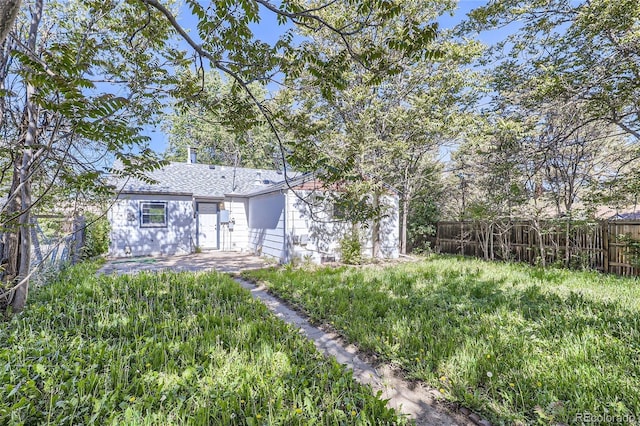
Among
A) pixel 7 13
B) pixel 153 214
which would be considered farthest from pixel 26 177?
pixel 153 214

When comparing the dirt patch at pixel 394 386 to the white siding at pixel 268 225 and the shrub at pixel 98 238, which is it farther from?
the shrub at pixel 98 238

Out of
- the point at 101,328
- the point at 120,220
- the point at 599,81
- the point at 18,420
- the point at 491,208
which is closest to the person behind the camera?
the point at 18,420

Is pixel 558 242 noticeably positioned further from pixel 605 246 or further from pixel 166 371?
pixel 166 371

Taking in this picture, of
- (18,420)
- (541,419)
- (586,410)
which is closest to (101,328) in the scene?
(18,420)

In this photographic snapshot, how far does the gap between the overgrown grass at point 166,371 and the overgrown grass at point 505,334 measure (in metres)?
0.93

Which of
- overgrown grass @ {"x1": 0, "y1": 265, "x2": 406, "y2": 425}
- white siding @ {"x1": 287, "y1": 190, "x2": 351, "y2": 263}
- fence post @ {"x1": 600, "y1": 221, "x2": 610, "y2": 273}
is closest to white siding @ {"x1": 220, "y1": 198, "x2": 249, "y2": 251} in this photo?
white siding @ {"x1": 287, "y1": 190, "x2": 351, "y2": 263}

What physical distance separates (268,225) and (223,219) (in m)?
2.66

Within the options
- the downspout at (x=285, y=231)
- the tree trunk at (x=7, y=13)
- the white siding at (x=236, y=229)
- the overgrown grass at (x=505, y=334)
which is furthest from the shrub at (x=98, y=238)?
the tree trunk at (x=7, y=13)

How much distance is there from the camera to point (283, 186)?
949cm

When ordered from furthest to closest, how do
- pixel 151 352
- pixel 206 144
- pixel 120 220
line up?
1. pixel 206 144
2. pixel 120 220
3. pixel 151 352

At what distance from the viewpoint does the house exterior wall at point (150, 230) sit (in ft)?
35.8

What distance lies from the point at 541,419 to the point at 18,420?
3.68 metres

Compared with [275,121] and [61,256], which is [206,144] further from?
[275,121]

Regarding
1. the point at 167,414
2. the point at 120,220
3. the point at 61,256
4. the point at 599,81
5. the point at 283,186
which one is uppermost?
the point at 599,81
